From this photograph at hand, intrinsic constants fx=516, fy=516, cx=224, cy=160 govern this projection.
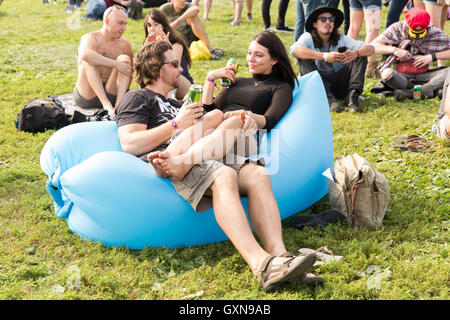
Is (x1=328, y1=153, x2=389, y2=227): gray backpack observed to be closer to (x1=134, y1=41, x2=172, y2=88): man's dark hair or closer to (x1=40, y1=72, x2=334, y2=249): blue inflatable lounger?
(x1=40, y1=72, x2=334, y2=249): blue inflatable lounger

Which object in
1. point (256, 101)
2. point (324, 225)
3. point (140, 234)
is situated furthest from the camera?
point (256, 101)

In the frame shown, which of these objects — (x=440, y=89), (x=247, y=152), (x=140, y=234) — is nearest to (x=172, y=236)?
(x=140, y=234)

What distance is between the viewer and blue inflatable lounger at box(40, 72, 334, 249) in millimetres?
3354

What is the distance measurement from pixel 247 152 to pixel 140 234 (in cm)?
98

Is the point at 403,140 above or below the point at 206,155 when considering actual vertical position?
→ below

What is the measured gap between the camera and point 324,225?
3686mm

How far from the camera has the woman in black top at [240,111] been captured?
3371 millimetres

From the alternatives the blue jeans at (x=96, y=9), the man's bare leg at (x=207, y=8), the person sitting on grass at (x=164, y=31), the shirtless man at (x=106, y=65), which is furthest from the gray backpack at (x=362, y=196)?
the blue jeans at (x=96, y=9)

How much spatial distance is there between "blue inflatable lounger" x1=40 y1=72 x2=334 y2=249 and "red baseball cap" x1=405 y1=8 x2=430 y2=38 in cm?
300

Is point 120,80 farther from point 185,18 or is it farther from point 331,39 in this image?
point 185,18

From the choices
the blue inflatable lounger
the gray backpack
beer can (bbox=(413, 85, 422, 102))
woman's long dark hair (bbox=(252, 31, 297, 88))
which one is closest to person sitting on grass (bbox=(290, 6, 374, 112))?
beer can (bbox=(413, 85, 422, 102))

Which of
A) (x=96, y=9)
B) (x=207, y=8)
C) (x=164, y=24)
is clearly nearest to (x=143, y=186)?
(x=164, y=24)

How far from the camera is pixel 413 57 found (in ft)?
21.5
